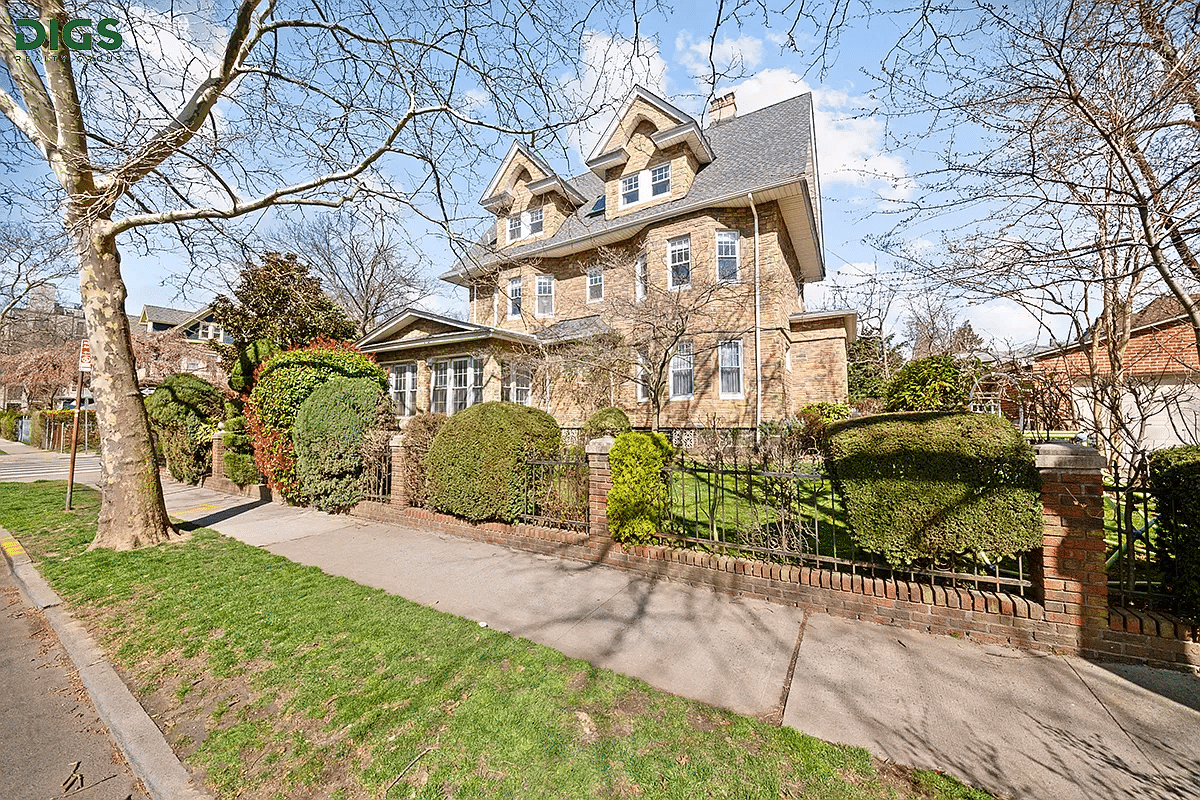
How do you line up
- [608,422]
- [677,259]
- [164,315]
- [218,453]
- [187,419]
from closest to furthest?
[218,453]
[187,419]
[608,422]
[677,259]
[164,315]

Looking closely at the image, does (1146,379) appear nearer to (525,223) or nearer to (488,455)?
(488,455)

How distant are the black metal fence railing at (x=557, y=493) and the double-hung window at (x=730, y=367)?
9370 mm

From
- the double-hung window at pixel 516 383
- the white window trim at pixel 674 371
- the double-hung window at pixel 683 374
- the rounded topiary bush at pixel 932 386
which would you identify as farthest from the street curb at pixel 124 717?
the double-hung window at pixel 683 374

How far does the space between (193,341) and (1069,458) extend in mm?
32901

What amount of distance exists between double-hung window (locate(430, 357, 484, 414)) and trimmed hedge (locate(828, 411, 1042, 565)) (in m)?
14.1

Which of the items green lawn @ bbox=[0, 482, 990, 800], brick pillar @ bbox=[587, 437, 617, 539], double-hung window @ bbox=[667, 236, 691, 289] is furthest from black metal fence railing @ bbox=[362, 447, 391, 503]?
double-hung window @ bbox=[667, 236, 691, 289]

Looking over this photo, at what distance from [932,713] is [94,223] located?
9.95m

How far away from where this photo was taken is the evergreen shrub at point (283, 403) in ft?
29.4

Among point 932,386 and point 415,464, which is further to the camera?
point 415,464

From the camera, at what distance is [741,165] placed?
15.5 meters

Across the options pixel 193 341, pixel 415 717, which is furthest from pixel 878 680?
pixel 193 341

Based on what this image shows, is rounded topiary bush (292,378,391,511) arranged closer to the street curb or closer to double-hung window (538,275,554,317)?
the street curb

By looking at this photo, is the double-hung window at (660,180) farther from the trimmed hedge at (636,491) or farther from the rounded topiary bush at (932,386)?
the trimmed hedge at (636,491)

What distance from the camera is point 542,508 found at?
21.0 feet
